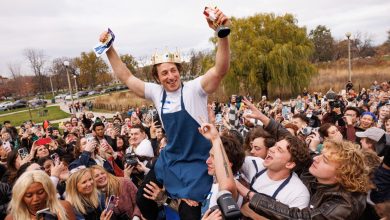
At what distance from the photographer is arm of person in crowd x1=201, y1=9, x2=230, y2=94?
2.36m

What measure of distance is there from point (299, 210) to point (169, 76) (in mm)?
1528

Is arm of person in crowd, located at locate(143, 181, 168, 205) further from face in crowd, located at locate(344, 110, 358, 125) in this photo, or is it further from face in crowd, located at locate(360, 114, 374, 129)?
face in crowd, located at locate(344, 110, 358, 125)

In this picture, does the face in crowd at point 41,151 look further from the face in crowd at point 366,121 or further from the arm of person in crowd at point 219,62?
the face in crowd at point 366,121

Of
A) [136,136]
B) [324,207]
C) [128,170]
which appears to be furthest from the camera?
[136,136]

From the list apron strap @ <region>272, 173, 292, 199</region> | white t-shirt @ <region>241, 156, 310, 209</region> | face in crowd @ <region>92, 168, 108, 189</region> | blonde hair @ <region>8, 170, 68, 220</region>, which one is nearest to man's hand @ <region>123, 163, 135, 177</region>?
face in crowd @ <region>92, 168, 108, 189</region>

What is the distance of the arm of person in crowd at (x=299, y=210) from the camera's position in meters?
2.49

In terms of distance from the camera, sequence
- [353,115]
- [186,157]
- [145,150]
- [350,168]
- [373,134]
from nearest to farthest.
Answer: [350,168] → [186,157] → [373,134] → [145,150] → [353,115]

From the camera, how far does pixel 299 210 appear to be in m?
2.57

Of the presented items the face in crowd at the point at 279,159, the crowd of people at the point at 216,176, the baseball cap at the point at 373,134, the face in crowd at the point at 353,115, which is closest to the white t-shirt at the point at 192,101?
the crowd of people at the point at 216,176

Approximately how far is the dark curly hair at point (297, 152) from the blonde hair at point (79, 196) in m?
2.43

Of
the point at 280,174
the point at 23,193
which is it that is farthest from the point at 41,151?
the point at 280,174

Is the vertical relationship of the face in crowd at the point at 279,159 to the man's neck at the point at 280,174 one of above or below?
above

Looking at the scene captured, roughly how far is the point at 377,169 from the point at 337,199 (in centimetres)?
120

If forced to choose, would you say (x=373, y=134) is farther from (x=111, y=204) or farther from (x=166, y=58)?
(x=111, y=204)
